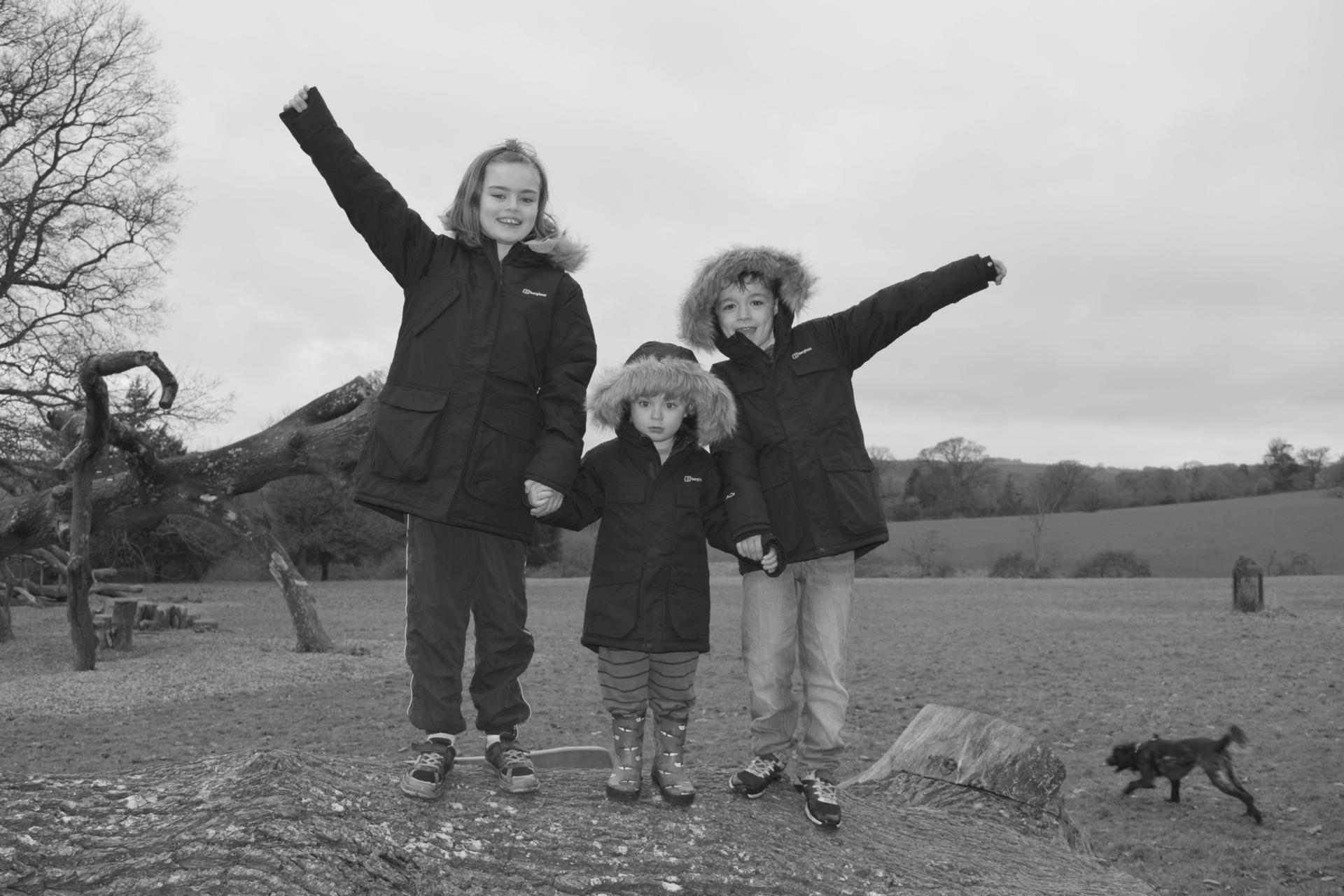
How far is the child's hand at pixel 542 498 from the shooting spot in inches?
146

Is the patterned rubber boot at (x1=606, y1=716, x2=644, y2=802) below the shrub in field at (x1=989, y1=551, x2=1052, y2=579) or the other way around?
the other way around

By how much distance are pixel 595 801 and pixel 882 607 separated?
23.6 m

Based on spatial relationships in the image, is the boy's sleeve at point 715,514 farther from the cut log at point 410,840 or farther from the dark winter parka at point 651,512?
the cut log at point 410,840

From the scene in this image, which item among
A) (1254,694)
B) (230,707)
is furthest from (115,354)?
(1254,694)

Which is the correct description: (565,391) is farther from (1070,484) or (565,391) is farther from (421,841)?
(1070,484)

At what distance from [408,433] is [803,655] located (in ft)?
6.02

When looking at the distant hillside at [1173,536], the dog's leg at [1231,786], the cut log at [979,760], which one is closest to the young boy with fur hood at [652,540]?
the cut log at [979,760]

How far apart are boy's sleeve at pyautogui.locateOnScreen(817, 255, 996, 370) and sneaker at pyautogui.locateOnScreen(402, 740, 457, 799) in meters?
2.29

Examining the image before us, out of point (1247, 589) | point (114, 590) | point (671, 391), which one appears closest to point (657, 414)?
point (671, 391)

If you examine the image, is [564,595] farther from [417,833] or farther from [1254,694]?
[417,833]

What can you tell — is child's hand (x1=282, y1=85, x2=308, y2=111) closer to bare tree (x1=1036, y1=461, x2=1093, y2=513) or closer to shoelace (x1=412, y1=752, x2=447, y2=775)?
shoelace (x1=412, y1=752, x2=447, y2=775)

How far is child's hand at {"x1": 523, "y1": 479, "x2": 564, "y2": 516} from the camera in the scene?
3699mm

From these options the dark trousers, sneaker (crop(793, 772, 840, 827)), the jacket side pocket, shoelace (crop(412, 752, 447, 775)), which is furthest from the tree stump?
sneaker (crop(793, 772, 840, 827))

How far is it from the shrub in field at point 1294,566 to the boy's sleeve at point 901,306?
156 ft
